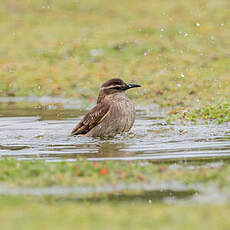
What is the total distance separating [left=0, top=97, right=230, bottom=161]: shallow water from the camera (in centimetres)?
1070

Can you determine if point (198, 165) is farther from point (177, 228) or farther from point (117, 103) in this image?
point (117, 103)

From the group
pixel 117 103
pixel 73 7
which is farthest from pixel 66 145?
pixel 73 7

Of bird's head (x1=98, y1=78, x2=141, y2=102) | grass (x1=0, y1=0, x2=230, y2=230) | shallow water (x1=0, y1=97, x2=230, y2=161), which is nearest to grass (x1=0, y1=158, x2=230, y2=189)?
grass (x1=0, y1=0, x2=230, y2=230)

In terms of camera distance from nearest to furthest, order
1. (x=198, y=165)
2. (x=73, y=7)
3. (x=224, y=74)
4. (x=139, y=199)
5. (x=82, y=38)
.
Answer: (x=139, y=199), (x=198, y=165), (x=224, y=74), (x=82, y=38), (x=73, y=7)

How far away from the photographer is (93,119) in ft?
43.5

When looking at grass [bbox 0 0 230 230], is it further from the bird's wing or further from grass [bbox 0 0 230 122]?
the bird's wing

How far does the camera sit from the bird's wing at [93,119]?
43.3 ft

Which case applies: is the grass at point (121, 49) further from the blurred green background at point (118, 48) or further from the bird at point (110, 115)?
the bird at point (110, 115)

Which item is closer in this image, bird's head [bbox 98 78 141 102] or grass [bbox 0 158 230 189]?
grass [bbox 0 158 230 189]

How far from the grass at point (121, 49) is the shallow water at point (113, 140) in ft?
3.86

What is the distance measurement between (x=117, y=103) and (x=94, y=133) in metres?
0.79

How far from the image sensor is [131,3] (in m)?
32.2

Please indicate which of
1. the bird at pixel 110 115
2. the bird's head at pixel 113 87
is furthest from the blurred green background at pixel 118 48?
the bird at pixel 110 115

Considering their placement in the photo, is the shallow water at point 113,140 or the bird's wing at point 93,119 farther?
the bird's wing at point 93,119
